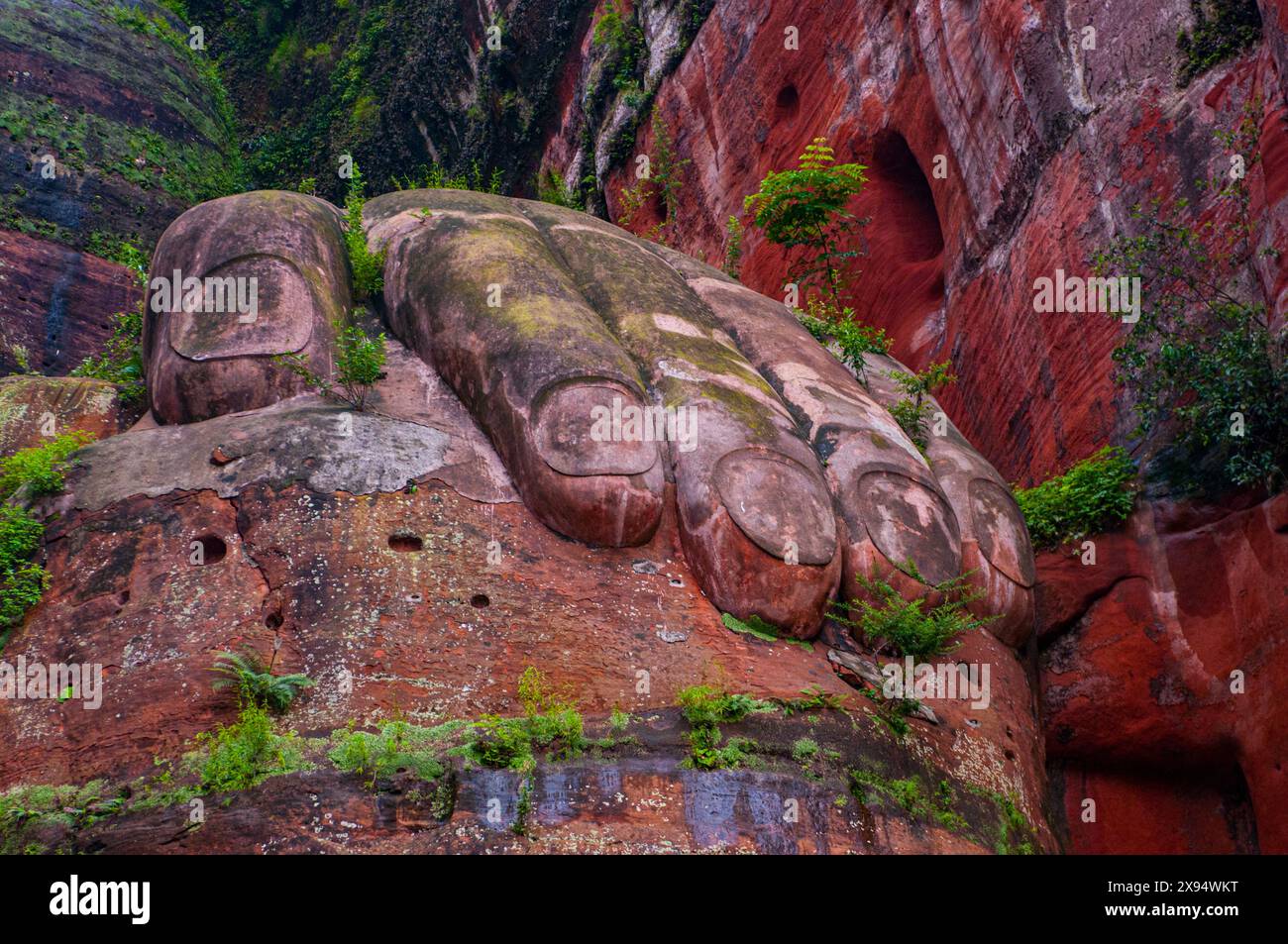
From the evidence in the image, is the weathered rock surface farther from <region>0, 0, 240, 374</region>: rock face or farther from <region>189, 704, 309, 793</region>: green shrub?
<region>0, 0, 240, 374</region>: rock face

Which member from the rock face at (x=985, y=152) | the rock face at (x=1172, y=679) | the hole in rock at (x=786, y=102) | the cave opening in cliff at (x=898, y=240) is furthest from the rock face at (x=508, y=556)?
the hole in rock at (x=786, y=102)

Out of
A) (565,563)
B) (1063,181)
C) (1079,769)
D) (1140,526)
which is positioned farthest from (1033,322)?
(565,563)

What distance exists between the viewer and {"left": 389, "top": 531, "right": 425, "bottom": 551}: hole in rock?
829cm

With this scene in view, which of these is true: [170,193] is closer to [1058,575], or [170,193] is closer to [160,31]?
[160,31]

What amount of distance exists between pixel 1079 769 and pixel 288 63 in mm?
23428

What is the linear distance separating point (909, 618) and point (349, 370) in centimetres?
456

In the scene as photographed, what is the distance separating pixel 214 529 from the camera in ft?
26.9

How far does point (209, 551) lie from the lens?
8.14 m

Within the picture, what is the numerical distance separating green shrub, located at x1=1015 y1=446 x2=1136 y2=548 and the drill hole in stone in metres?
6.49

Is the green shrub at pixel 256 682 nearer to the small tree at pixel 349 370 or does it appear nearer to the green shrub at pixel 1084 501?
the small tree at pixel 349 370

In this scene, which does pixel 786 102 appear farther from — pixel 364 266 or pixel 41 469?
pixel 41 469

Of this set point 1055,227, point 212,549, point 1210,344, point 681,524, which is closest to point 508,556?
point 681,524

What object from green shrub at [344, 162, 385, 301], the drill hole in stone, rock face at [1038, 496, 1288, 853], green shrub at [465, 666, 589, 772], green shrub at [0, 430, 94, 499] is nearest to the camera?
green shrub at [465, 666, 589, 772]

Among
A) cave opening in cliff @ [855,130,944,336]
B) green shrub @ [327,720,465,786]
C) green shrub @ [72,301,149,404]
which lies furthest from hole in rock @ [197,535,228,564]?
cave opening in cliff @ [855,130,944,336]
